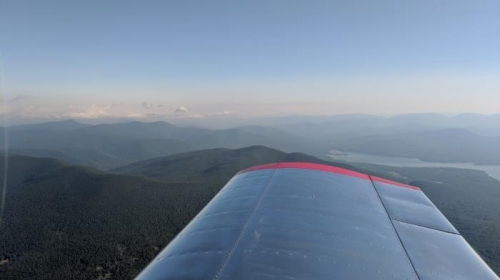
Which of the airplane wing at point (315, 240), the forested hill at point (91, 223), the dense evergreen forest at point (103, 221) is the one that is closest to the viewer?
the airplane wing at point (315, 240)

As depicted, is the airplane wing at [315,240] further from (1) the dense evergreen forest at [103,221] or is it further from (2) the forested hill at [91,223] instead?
(1) the dense evergreen forest at [103,221]

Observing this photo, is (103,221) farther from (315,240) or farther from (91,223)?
(315,240)

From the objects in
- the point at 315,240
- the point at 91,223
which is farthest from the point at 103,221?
the point at 315,240

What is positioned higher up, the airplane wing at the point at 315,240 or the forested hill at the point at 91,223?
the airplane wing at the point at 315,240

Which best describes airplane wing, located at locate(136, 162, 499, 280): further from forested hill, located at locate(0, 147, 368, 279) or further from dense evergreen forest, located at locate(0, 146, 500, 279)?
dense evergreen forest, located at locate(0, 146, 500, 279)

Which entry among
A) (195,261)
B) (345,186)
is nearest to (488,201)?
(345,186)

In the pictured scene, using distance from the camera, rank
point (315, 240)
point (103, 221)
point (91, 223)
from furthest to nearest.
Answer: point (103, 221) < point (91, 223) < point (315, 240)

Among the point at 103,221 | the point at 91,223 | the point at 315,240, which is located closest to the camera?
the point at 315,240

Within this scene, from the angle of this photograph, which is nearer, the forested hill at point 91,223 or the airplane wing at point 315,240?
the airplane wing at point 315,240

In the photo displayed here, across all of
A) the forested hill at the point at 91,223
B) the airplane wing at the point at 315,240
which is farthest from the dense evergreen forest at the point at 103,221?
the airplane wing at the point at 315,240

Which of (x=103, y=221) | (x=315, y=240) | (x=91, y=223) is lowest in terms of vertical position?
(x=91, y=223)
